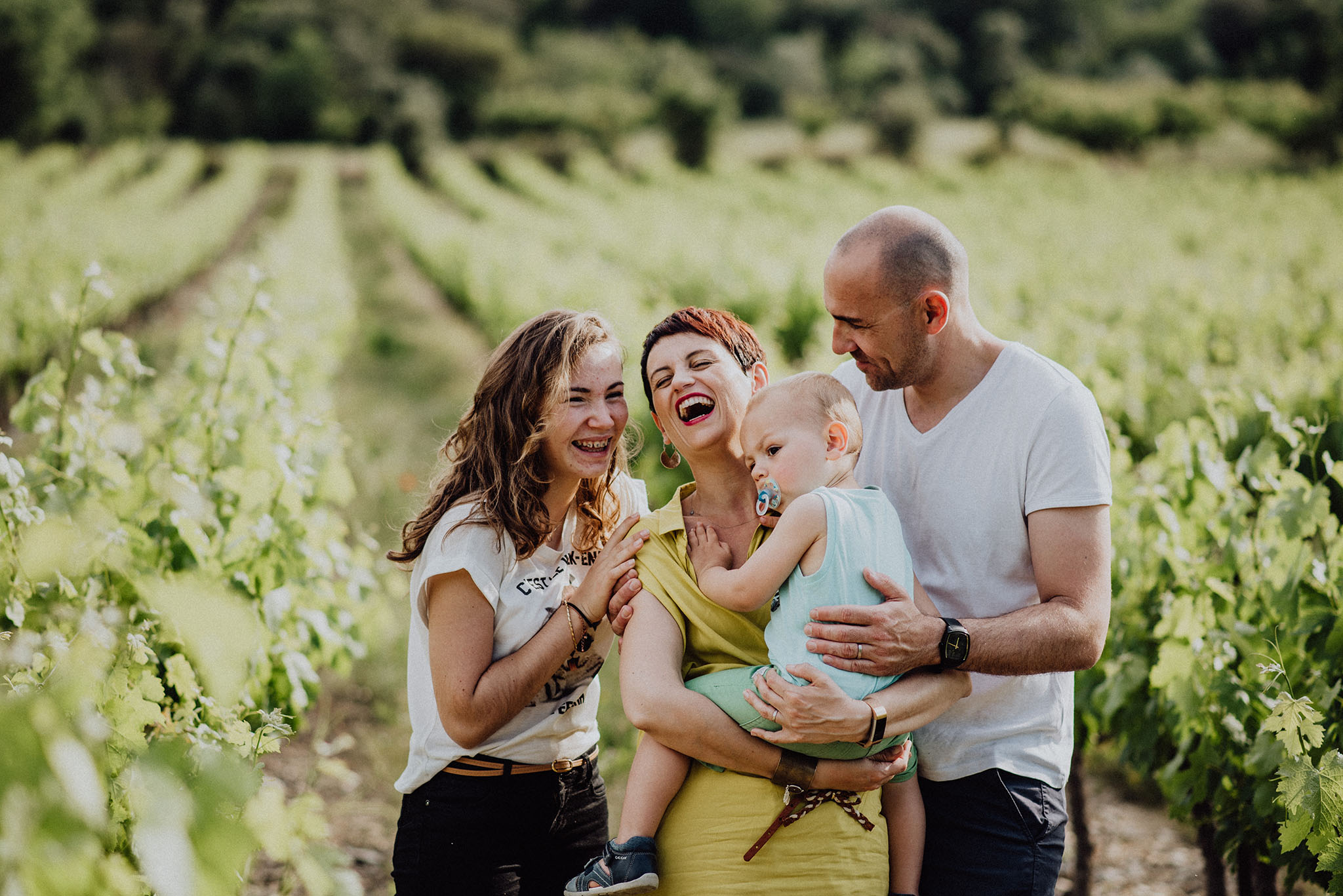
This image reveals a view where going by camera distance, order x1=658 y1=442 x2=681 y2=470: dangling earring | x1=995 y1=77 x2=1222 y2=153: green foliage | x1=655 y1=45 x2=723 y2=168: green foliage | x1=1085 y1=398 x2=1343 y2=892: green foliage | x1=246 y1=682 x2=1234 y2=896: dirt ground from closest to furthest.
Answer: x1=658 y1=442 x2=681 y2=470: dangling earring < x1=1085 y1=398 x2=1343 y2=892: green foliage < x1=246 y1=682 x2=1234 y2=896: dirt ground < x1=655 y1=45 x2=723 y2=168: green foliage < x1=995 y1=77 x2=1222 y2=153: green foliage

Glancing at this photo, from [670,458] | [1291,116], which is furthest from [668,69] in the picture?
[670,458]

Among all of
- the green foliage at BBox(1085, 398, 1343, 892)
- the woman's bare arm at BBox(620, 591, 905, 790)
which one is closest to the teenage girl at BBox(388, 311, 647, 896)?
the woman's bare arm at BBox(620, 591, 905, 790)

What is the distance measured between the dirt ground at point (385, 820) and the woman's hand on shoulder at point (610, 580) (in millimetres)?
2040

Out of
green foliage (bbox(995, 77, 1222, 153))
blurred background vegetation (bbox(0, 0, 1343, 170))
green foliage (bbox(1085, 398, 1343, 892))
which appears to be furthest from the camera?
blurred background vegetation (bbox(0, 0, 1343, 170))

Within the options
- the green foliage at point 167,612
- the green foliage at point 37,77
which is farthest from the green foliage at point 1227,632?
the green foliage at point 37,77

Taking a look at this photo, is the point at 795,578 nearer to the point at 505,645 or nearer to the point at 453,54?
the point at 505,645

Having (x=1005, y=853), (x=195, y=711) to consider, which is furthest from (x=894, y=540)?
(x=195, y=711)

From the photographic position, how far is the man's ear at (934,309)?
2.28 meters

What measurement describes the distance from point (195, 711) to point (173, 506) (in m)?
0.73

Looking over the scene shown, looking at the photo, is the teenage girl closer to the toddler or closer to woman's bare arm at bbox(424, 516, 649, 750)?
woman's bare arm at bbox(424, 516, 649, 750)

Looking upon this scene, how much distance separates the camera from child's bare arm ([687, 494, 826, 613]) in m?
2.04

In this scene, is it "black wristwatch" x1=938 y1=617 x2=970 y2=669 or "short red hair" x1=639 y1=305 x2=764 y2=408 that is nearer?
"black wristwatch" x1=938 y1=617 x2=970 y2=669

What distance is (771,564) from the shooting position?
6.71 feet

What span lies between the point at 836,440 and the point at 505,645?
0.94 metres
